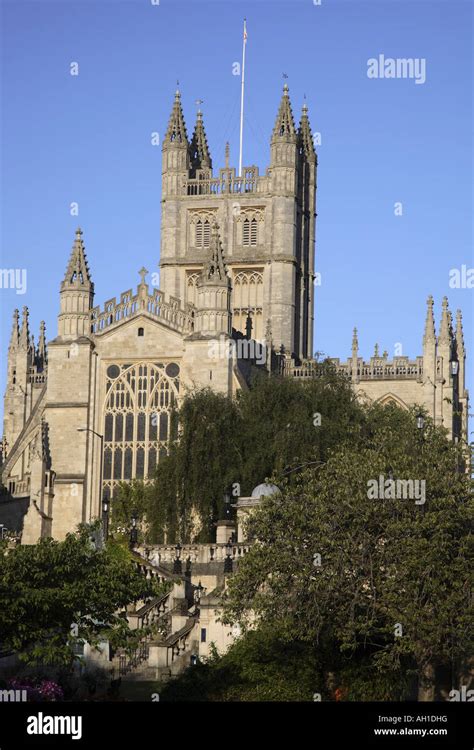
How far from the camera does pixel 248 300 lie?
305ft

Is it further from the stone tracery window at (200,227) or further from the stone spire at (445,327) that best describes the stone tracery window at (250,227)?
the stone spire at (445,327)

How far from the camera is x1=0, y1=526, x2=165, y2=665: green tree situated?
1593 inches

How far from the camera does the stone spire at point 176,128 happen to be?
3804 inches

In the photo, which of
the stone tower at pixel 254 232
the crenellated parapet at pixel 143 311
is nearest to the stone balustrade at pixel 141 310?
the crenellated parapet at pixel 143 311

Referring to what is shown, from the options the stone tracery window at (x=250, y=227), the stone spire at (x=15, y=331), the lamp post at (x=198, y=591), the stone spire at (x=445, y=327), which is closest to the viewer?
the lamp post at (x=198, y=591)

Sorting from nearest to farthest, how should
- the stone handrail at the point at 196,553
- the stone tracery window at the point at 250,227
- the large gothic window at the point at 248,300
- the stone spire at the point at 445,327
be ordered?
the stone handrail at the point at 196,553
the stone spire at the point at 445,327
the large gothic window at the point at 248,300
the stone tracery window at the point at 250,227

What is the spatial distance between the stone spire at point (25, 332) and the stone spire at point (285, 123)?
16.1 meters

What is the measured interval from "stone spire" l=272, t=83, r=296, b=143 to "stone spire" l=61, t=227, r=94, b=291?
20.4 metres

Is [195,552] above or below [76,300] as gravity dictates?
below

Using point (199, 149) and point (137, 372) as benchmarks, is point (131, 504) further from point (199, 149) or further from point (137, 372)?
point (199, 149)

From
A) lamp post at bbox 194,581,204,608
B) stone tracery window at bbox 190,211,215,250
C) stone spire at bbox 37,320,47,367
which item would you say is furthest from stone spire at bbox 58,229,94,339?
lamp post at bbox 194,581,204,608

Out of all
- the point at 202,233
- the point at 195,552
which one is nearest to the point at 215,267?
the point at 202,233

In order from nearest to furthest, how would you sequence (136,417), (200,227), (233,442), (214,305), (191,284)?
(233,442)
(214,305)
(136,417)
(191,284)
(200,227)

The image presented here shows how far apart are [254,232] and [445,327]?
17.0 metres
